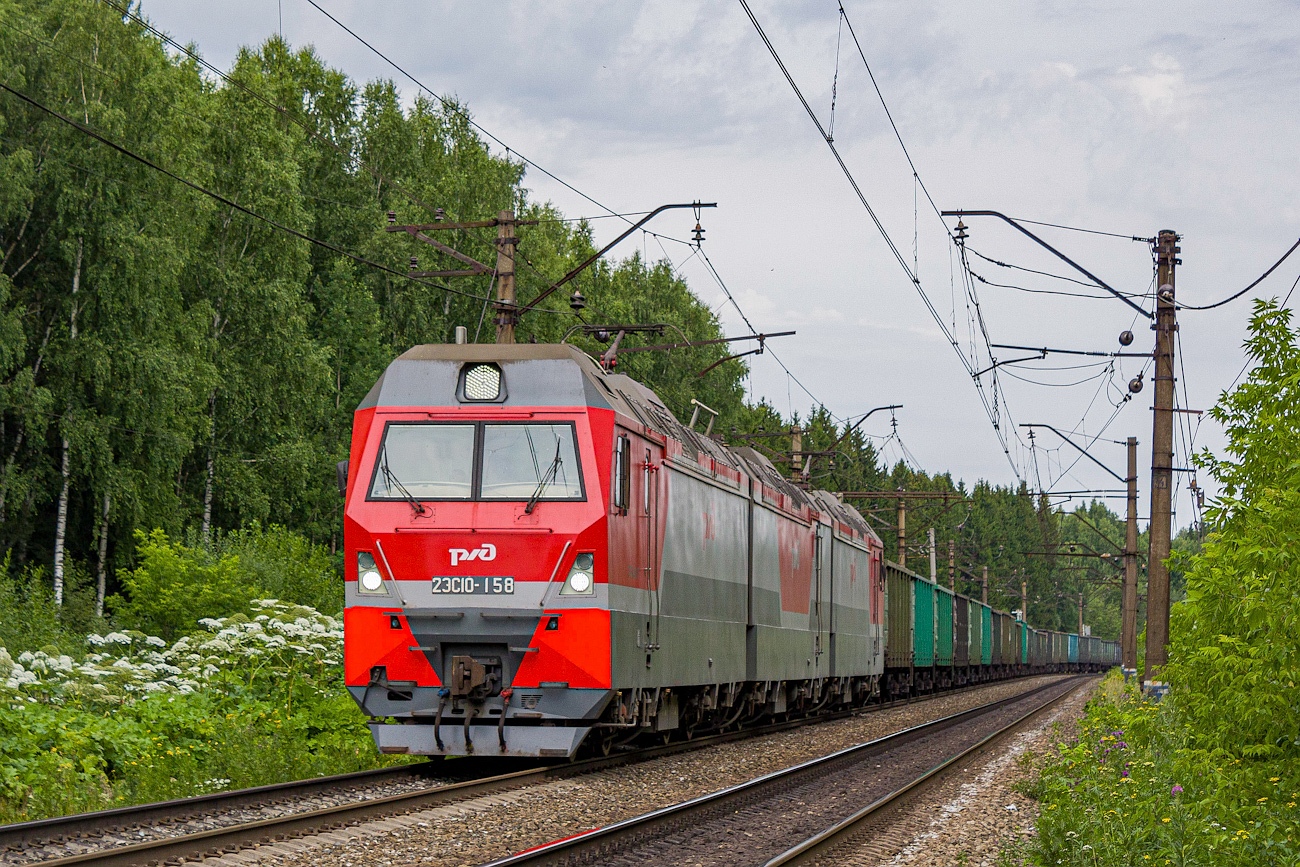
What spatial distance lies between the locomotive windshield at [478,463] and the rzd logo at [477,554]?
1.53ft

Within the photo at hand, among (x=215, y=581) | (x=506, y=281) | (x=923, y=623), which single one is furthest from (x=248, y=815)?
(x=923, y=623)

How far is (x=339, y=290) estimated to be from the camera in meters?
45.9

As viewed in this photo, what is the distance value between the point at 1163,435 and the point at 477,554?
10.2 meters

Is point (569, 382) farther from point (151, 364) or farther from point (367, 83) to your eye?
point (367, 83)

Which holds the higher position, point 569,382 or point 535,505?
point 569,382

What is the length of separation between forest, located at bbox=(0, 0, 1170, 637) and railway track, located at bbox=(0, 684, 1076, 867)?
1209 centimetres

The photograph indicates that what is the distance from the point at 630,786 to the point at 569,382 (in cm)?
348

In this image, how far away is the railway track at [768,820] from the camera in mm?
9180

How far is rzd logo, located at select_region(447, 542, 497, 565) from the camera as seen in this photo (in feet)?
40.9

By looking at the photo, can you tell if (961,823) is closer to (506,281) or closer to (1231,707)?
(1231,707)

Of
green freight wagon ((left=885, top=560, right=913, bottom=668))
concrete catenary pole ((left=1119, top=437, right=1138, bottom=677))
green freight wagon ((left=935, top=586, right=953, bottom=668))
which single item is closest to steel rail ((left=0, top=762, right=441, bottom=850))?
green freight wagon ((left=885, top=560, right=913, bottom=668))

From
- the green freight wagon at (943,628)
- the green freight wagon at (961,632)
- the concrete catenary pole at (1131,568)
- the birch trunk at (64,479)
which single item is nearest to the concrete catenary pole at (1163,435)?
the concrete catenary pole at (1131,568)

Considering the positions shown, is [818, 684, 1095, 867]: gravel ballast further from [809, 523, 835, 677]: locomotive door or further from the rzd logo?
[809, 523, 835, 677]: locomotive door

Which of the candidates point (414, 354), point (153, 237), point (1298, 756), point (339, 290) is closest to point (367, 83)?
point (339, 290)
